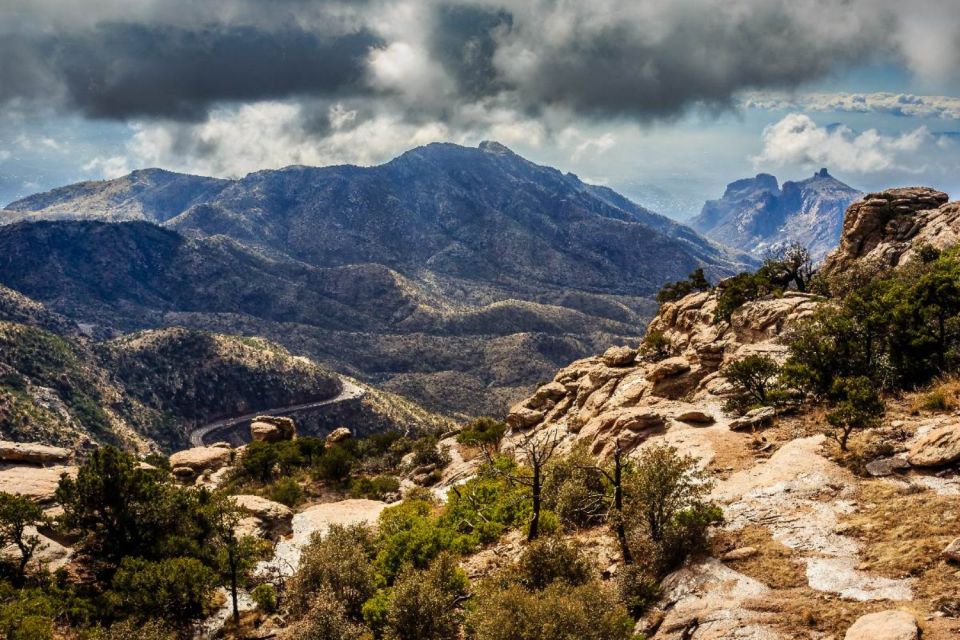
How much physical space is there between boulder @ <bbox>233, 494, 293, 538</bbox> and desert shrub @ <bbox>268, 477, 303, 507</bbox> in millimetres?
12082

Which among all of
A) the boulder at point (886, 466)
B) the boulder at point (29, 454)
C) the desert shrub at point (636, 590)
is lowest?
the desert shrub at point (636, 590)

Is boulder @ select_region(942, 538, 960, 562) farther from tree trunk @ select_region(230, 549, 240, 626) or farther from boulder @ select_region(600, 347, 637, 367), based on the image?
boulder @ select_region(600, 347, 637, 367)

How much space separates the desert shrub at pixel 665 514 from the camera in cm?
2014

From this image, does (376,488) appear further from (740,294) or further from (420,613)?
(740,294)

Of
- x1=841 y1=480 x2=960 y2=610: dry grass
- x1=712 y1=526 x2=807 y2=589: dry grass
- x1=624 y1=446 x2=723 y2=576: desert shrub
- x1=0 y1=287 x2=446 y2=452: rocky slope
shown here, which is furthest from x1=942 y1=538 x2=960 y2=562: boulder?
x1=0 y1=287 x2=446 y2=452: rocky slope

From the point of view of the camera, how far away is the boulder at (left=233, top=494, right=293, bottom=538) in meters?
39.2

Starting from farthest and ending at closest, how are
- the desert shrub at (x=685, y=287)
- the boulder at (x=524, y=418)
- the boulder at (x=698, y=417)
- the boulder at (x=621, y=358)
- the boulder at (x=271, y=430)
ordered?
the desert shrub at (x=685, y=287) < the boulder at (x=271, y=430) < the boulder at (x=621, y=358) < the boulder at (x=524, y=418) < the boulder at (x=698, y=417)

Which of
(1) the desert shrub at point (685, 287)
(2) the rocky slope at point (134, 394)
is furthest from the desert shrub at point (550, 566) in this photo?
(2) the rocky slope at point (134, 394)

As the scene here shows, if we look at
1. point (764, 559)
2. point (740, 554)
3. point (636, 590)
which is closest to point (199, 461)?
point (636, 590)

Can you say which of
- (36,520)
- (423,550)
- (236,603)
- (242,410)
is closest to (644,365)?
(423,550)

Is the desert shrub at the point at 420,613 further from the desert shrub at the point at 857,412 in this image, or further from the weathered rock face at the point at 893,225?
the weathered rock face at the point at 893,225

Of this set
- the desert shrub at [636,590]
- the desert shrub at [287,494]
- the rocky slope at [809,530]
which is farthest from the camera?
the desert shrub at [287,494]

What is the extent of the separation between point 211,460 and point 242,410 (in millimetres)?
139864

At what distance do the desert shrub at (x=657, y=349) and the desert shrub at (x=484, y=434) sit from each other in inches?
848
